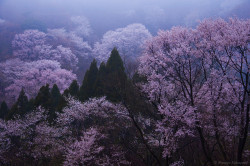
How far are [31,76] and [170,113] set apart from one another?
2534cm

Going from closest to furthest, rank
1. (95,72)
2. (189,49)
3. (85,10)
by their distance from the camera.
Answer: (189,49)
(95,72)
(85,10)

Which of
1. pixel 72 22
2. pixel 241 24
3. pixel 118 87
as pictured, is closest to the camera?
pixel 241 24

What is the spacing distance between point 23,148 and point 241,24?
14.2 meters

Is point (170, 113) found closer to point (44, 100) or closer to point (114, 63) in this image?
point (114, 63)

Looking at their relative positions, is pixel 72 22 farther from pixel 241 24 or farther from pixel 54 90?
pixel 241 24

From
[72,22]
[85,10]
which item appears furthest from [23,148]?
[85,10]

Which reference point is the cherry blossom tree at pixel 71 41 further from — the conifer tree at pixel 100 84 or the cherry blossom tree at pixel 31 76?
the conifer tree at pixel 100 84

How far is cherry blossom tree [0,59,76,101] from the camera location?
94.7 feet

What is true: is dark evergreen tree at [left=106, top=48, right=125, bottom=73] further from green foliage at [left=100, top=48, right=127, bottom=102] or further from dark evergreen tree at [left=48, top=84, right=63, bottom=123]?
dark evergreen tree at [left=48, top=84, right=63, bottom=123]

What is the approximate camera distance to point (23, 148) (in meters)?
13.5

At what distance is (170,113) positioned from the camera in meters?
9.08

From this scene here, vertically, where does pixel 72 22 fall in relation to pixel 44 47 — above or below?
above

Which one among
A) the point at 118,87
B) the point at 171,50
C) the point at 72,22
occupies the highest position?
the point at 72,22

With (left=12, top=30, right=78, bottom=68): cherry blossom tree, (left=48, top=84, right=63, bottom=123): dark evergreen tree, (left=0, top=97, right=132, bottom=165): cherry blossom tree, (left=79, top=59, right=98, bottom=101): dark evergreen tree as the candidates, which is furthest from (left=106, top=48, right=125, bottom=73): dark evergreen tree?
(left=12, top=30, right=78, bottom=68): cherry blossom tree
